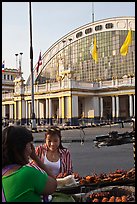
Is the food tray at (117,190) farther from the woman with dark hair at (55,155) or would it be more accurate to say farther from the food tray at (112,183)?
the woman with dark hair at (55,155)

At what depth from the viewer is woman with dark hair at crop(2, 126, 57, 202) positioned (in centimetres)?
207

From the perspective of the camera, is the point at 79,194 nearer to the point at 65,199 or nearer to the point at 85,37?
the point at 65,199

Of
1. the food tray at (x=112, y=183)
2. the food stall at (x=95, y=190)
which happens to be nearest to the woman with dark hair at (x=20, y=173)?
the food stall at (x=95, y=190)

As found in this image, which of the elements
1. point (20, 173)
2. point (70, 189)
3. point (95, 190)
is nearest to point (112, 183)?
point (95, 190)

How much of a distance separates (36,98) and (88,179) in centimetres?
3964

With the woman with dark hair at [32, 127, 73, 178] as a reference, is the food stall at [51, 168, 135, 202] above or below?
below

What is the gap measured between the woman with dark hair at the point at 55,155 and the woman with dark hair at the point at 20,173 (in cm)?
155

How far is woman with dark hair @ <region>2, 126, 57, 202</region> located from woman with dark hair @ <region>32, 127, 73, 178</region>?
5.07ft

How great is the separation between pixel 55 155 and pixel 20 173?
184 centimetres

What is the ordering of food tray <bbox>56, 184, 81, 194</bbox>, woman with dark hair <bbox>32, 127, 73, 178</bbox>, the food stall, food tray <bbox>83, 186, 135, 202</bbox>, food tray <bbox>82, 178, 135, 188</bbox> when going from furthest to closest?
woman with dark hair <bbox>32, 127, 73, 178</bbox> → food tray <bbox>82, 178, 135, 188</bbox> → food tray <bbox>83, 186, 135, 202</bbox> → food tray <bbox>56, 184, 81, 194</bbox> → the food stall

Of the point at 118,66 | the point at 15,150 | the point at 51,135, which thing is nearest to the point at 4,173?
the point at 15,150

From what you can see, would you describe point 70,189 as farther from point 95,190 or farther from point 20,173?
point 20,173

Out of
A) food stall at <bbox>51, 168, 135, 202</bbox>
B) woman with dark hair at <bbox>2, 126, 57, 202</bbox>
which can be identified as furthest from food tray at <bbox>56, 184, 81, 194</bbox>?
woman with dark hair at <bbox>2, 126, 57, 202</bbox>

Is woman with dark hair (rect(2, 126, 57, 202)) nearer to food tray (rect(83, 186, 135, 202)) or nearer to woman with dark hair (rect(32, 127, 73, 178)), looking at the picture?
food tray (rect(83, 186, 135, 202))
